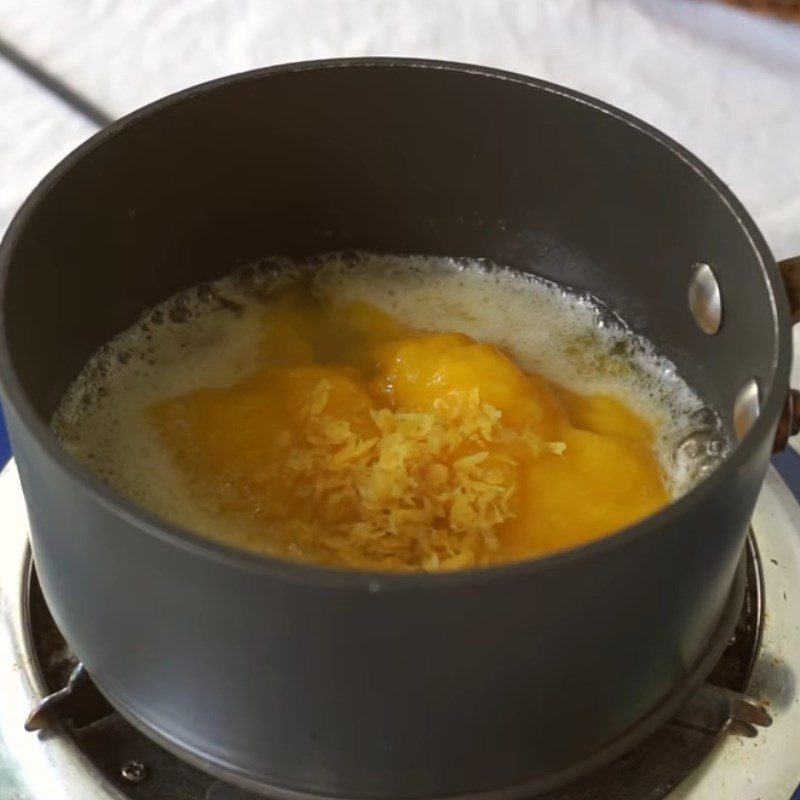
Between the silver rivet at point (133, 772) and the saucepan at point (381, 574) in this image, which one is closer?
the saucepan at point (381, 574)

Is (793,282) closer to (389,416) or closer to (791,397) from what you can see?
(791,397)

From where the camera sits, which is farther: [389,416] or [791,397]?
[389,416]

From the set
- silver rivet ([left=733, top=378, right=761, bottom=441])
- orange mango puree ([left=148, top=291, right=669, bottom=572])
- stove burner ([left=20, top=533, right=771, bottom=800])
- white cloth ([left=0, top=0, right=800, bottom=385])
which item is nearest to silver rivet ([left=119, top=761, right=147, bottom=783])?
stove burner ([left=20, top=533, right=771, bottom=800])

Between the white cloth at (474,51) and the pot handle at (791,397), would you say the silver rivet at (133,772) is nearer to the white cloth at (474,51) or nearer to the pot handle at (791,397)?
the pot handle at (791,397)

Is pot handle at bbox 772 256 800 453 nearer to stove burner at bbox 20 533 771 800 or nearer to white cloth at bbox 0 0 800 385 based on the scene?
stove burner at bbox 20 533 771 800

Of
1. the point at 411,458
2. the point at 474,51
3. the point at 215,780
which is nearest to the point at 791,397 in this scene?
the point at 411,458

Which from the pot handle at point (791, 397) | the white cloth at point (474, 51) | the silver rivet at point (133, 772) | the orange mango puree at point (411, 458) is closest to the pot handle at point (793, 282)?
the pot handle at point (791, 397)

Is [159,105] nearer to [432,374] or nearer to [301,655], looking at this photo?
[432,374]
